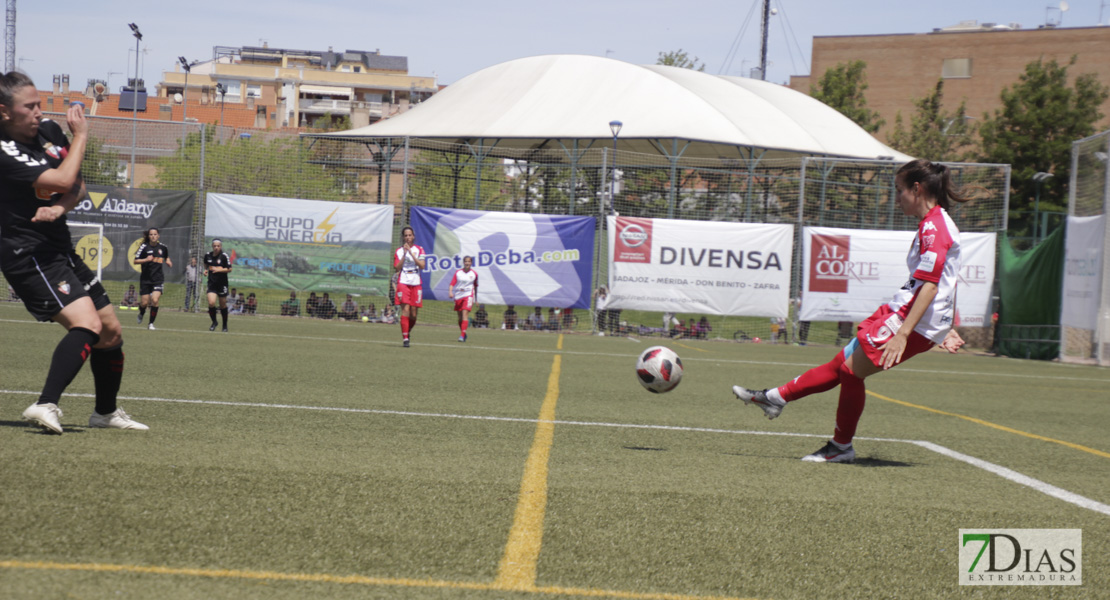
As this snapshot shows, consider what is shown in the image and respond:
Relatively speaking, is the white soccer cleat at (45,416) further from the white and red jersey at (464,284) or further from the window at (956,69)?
the window at (956,69)

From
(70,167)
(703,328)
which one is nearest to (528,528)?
(70,167)

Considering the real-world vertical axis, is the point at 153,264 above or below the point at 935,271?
below

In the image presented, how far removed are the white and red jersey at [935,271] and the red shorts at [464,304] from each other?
13.6 meters

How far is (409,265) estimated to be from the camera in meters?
15.4

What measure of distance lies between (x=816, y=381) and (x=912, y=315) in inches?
30.1

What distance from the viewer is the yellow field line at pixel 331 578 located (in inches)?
102

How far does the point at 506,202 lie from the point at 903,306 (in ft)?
80.7

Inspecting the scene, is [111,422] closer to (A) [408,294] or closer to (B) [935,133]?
(A) [408,294]

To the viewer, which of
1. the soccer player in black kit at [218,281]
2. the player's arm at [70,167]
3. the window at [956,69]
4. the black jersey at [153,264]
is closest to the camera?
the player's arm at [70,167]

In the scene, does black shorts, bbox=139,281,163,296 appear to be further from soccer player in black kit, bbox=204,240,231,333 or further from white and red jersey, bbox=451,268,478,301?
white and red jersey, bbox=451,268,478,301

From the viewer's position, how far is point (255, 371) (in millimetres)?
8898

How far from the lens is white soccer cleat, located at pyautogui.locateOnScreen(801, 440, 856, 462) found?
206 inches

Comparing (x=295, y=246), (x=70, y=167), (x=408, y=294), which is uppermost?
(x=295, y=246)

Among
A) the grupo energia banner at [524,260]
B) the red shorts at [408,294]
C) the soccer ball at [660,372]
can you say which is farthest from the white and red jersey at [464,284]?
the soccer ball at [660,372]
